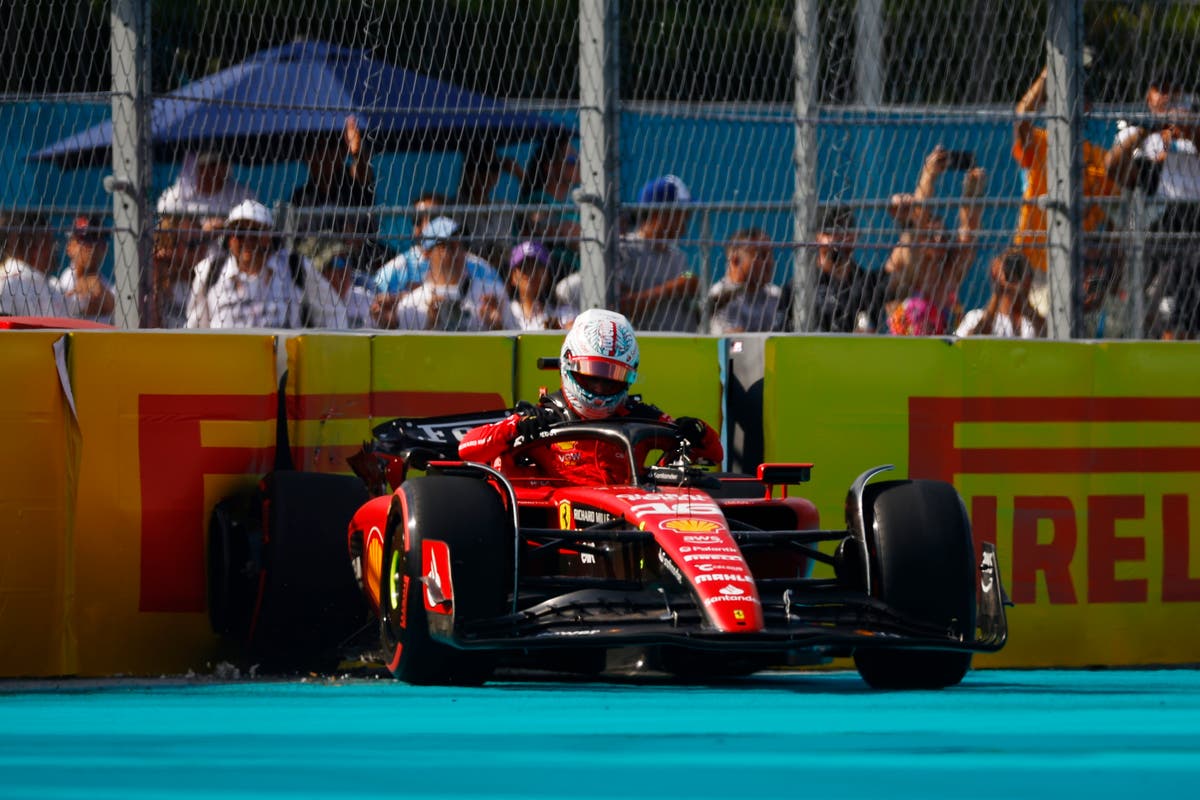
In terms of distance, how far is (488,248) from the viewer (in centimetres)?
934

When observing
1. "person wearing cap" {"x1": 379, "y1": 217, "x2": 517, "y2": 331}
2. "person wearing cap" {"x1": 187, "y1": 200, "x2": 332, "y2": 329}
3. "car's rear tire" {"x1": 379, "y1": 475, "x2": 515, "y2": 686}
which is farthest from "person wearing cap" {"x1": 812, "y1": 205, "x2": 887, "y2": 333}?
"car's rear tire" {"x1": 379, "y1": 475, "x2": 515, "y2": 686}

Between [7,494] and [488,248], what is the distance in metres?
2.42

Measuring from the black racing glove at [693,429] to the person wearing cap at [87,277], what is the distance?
247 centimetres

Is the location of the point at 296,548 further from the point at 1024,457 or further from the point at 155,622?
the point at 1024,457

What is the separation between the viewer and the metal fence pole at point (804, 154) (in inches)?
373

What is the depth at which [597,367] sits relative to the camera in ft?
26.9

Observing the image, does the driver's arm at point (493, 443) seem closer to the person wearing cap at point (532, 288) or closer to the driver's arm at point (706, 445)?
the driver's arm at point (706, 445)

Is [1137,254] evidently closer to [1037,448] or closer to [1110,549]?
[1037,448]

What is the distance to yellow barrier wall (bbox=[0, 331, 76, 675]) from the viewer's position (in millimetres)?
8016

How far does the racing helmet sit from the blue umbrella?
128 cm

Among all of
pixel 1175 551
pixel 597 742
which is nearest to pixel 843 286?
pixel 1175 551

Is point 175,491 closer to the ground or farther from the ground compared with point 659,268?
closer to the ground

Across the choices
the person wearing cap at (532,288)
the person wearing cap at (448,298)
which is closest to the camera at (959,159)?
the person wearing cap at (532,288)

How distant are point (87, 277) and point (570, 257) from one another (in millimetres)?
2123
